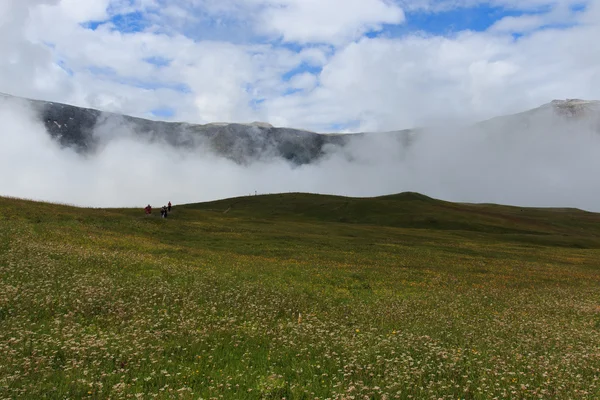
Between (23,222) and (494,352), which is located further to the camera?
(23,222)

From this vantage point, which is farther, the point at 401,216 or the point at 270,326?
the point at 401,216

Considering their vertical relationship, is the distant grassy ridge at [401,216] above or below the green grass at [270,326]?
above

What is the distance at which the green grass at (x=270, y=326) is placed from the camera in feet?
38.0

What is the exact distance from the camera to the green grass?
11586 mm

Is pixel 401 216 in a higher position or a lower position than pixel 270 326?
higher

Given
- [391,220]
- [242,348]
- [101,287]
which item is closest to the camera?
[242,348]

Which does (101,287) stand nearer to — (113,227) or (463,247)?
(113,227)

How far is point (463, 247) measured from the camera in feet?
216

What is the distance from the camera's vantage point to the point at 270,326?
58.1ft

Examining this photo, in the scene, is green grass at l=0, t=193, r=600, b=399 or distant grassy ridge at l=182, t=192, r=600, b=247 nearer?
green grass at l=0, t=193, r=600, b=399

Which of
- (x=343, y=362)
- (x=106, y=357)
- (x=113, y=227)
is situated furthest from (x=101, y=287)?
(x=113, y=227)

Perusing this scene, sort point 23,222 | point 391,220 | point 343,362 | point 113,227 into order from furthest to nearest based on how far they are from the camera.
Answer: point 391,220, point 113,227, point 23,222, point 343,362

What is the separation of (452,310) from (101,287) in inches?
739

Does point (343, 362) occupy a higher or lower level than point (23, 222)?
lower
